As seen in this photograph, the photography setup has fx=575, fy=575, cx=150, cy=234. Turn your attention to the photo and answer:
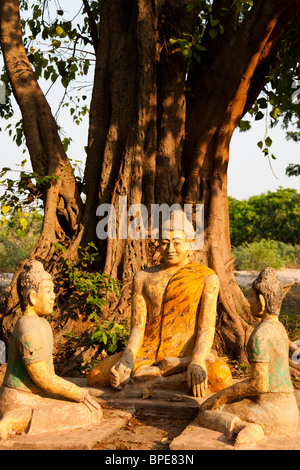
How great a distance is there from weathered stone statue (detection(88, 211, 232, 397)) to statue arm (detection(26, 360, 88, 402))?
3.04 ft

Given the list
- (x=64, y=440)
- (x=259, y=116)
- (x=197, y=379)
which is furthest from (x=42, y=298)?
(x=259, y=116)

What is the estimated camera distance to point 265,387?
3.86 meters

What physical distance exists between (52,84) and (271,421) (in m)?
6.91

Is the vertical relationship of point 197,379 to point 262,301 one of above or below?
below

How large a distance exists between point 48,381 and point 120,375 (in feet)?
3.68

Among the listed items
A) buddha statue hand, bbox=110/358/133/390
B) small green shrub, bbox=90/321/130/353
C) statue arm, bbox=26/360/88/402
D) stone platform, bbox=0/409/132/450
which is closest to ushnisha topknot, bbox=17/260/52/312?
statue arm, bbox=26/360/88/402

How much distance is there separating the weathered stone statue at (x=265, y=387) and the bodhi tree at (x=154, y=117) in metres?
3.30

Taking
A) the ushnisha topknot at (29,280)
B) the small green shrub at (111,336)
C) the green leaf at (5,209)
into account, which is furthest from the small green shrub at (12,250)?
the ushnisha topknot at (29,280)

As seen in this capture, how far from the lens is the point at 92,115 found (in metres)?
8.16

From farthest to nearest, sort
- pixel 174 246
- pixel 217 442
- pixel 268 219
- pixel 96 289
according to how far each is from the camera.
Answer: pixel 268 219 → pixel 96 289 → pixel 174 246 → pixel 217 442

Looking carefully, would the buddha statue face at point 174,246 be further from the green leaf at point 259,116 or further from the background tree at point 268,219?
the background tree at point 268,219

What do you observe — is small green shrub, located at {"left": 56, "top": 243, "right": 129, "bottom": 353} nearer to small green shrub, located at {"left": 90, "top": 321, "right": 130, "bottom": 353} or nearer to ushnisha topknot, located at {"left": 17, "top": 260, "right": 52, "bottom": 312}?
small green shrub, located at {"left": 90, "top": 321, "right": 130, "bottom": 353}

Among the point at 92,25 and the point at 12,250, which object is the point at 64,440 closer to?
the point at 92,25

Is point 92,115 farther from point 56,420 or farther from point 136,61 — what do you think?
point 56,420
